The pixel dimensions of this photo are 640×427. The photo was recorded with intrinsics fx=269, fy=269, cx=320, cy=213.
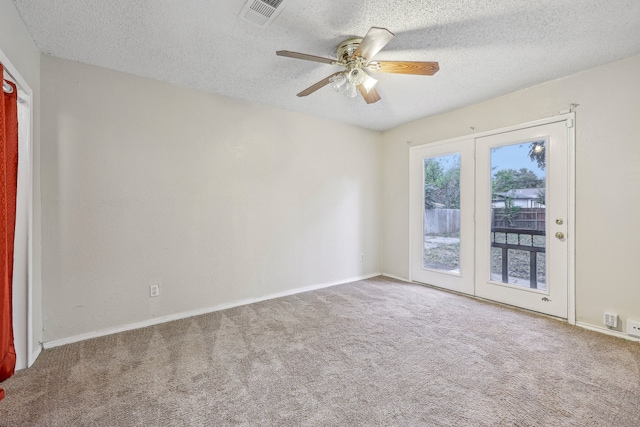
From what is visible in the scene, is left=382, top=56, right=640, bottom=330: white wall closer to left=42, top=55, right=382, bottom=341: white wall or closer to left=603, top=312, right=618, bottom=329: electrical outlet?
left=603, top=312, right=618, bottom=329: electrical outlet

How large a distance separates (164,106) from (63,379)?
8.00ft

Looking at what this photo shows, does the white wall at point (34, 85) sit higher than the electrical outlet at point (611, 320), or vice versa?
the white wall at point (34, 85)

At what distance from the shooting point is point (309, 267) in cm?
386

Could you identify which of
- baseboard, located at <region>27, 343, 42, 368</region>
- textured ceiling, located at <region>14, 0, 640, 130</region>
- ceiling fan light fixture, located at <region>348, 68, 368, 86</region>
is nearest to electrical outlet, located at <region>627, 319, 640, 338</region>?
textured ceiling, located at <region>14, 0, 640, 130</region>

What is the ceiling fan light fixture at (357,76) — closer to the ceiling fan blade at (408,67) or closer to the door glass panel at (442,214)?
the ceiling fan blade at (408,67)

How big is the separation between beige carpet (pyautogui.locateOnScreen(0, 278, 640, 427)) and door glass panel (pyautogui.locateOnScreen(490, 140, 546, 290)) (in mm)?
548

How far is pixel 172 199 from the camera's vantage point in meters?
2.84

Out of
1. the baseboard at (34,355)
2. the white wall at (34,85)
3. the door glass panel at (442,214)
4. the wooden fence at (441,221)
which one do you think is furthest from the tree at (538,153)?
the baseboard at (34,355)

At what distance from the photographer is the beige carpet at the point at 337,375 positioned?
1.52 metres

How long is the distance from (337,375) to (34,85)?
3.22 metres

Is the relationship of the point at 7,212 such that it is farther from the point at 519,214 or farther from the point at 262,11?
the point at 519,214

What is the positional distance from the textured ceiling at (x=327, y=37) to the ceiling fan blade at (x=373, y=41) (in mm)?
189

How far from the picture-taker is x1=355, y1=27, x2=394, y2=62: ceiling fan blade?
1.69m

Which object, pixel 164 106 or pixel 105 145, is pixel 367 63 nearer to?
pixel 164 106
